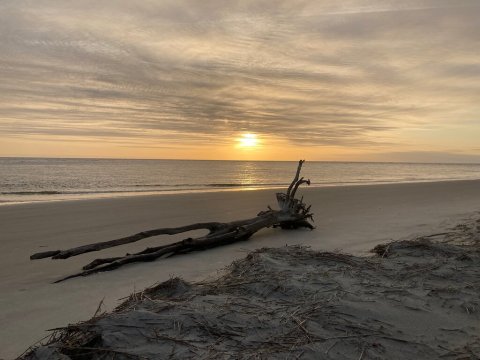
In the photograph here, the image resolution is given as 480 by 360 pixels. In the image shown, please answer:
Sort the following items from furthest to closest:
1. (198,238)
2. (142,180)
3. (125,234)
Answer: (142,180) → (125,234) → (198,238)

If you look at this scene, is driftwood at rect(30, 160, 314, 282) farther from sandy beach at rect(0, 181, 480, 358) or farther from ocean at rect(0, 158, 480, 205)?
ocean at rect(0, 158, 480, 205)

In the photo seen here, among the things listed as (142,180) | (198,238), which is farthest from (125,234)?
(142,180)

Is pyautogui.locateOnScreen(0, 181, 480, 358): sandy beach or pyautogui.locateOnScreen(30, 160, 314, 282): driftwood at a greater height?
pyautogui.locateOnScreen(30, 160, 314, 282): driftwood

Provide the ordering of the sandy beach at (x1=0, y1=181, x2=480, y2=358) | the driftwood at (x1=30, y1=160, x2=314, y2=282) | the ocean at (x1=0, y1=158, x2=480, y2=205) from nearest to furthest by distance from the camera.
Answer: the sandy beach at (x1=0, y1=181, x2=480, y2=358) < the driftwood at (x1=30, y1=160, x2=314, y2=282) < the ocean at (x1=0, y1=158, x2=480, y2=205)

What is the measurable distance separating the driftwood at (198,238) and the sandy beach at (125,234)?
155 millimetres

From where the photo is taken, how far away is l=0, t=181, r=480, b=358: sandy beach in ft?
15.2

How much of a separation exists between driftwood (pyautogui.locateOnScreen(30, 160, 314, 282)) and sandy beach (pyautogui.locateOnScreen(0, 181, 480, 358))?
0.15m

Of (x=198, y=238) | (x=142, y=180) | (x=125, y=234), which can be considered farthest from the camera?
(x=142, y=180)

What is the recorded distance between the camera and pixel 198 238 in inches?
287

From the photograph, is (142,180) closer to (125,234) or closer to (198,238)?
(125,234)

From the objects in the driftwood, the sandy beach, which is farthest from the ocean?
the driftwood

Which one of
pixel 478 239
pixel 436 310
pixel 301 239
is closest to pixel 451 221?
pixel 478 239

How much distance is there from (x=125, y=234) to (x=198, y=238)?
2671 millimetres

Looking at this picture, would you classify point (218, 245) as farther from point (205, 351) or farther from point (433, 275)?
point (205, 351)
